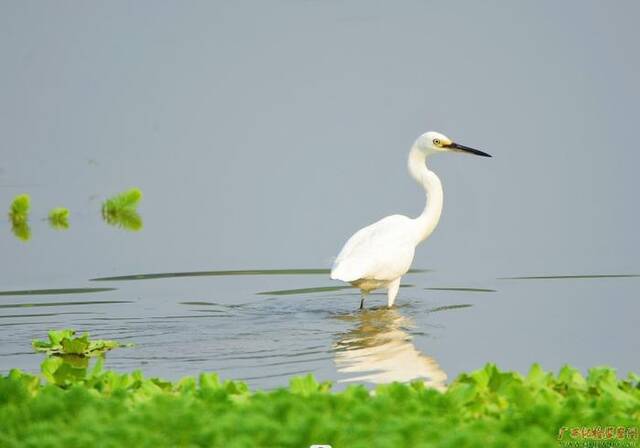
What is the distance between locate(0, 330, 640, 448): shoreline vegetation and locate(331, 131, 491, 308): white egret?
13.3 ft

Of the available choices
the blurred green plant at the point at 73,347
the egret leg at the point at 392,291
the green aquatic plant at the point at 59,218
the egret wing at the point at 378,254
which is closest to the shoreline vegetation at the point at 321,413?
the blurred green plant at the point at 73,347

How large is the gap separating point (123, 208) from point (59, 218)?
1046 millimetres

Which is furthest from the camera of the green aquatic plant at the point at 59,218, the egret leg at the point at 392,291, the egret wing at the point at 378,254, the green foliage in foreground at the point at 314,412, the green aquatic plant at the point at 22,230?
the green aquatic plant at the point at 59,218

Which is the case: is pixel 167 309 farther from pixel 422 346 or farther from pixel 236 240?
pixel 236 240

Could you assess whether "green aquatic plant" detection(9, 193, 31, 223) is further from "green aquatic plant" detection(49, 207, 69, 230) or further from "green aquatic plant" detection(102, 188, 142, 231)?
"green aquatic plant" detection(102, 188, 142, 231)

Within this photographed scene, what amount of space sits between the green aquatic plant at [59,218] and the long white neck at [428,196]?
20.7ft

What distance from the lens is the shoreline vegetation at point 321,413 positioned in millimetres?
5504

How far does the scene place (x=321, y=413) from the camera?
235 inches

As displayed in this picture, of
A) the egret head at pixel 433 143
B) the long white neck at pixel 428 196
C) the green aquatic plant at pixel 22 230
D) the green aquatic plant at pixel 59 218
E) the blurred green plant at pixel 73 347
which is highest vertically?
the egret head at pixel 433 143

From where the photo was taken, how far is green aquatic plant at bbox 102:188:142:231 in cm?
1747

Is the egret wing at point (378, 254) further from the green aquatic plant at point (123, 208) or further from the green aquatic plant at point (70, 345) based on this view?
the green aquatic plant at point (123, 208)

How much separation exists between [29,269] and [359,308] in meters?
4.34

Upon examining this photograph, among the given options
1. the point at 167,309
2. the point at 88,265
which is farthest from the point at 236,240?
the point at 167,309

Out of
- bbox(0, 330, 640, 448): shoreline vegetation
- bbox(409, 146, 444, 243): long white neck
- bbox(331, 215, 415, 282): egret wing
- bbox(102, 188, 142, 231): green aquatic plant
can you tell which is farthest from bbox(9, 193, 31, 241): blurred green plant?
bbox(0, 330, 640, 448): shoreline vegetation
